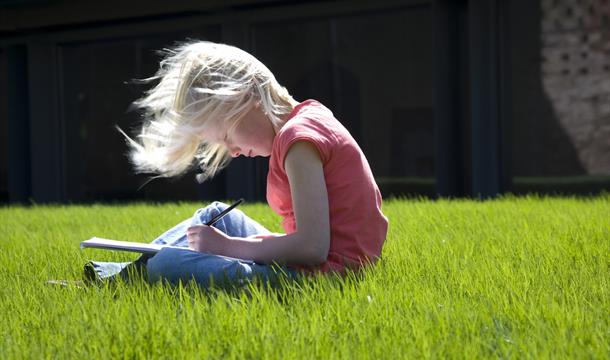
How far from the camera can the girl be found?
10.2 ft

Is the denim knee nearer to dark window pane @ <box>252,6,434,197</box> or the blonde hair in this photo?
the blonde hair

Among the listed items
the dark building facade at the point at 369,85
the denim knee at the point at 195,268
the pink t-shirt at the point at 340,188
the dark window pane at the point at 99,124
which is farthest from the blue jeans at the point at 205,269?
the dark window pane at the point at 99,124

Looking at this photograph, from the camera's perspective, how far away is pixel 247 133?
129 inches

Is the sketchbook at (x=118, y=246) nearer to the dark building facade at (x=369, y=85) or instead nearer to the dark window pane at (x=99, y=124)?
the dark building facade at (x=369, y=85)

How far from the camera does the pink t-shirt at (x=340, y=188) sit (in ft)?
10.4

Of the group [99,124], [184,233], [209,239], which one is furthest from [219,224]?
[99,124]

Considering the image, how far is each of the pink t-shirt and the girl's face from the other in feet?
0.26

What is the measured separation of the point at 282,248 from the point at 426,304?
53cm

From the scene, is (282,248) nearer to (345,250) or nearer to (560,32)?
(345,250)

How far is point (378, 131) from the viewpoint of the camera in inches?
446

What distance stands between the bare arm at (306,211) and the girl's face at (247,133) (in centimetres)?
27

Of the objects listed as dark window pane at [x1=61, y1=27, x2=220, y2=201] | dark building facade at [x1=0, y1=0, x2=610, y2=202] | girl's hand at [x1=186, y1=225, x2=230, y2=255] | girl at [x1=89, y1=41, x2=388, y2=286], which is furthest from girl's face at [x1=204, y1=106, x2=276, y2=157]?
dark window pane at [x1=61, y1=27, x2=220, y2=201]

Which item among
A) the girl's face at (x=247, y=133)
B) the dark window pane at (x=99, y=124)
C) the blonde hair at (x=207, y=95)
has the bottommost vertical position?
the dark window pane at (x=99, y=124)

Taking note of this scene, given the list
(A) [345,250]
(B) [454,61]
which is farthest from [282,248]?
(B) [454,61]
